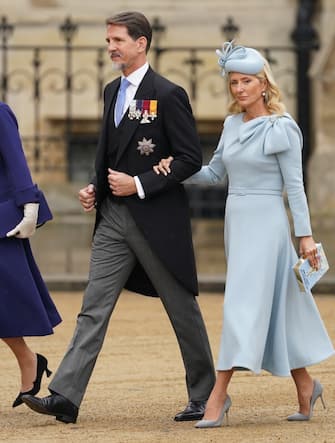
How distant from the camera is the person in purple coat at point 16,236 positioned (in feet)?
24.6

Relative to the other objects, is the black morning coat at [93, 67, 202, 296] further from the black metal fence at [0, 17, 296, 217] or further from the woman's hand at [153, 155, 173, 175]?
the black metal fence at [0, 17, 296, 217]

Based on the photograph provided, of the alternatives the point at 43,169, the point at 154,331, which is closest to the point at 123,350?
the point at 154,331

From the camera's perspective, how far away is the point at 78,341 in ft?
24.0

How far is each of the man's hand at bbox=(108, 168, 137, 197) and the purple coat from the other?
0.39 metres

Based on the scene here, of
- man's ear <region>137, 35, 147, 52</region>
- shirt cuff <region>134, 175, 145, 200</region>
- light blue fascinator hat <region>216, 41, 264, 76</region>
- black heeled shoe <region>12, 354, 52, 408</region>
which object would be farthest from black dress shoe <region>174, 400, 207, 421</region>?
man's ear <region>137, 35, 147, 52</region>

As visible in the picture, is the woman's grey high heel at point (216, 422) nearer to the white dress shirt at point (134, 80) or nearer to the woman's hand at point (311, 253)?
the woman's hand at point (311, 253)

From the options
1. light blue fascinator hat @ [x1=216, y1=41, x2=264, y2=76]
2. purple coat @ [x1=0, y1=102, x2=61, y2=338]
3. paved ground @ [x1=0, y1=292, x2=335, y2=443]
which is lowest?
paved ground @ [x1=0, y1=292, x2=335, y2=443]

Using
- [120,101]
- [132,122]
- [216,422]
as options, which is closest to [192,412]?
[216,422]

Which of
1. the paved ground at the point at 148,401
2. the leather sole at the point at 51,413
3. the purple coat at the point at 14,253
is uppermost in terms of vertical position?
the purple coat at the point at 14,253

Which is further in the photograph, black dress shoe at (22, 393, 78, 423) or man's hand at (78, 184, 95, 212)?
man's hand at (78, 184, 95, 212)

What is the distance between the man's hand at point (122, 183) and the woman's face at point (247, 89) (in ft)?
1.82

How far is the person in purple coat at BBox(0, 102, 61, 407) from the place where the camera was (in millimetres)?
7504

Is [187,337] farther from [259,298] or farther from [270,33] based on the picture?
[270,33]

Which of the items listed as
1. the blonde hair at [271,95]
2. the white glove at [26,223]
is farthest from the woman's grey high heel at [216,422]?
the blonde hair at [271,95]
